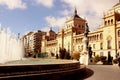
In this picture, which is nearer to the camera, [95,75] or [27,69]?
[27,69]

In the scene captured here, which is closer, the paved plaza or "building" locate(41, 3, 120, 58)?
the paved plaza

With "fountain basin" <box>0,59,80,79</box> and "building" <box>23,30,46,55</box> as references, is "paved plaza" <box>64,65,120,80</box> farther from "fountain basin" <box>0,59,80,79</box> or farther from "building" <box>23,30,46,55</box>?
"building" <box>23,30,46,55</box>

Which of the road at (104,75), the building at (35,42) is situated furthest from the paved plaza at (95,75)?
the building at (35,42)

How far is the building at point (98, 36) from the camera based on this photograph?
61.6m

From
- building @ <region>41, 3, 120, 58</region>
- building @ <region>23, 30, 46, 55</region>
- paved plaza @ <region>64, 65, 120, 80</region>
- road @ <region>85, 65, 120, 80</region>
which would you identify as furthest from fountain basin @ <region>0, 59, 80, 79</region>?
building @ <region>23, 30, 46, 55</region>

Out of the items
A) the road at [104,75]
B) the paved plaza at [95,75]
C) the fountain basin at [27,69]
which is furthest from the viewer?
the road at [104,75]

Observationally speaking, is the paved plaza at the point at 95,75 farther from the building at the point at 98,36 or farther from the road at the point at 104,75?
the building at the point at 98,36

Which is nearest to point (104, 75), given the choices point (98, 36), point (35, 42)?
point (98, 36)

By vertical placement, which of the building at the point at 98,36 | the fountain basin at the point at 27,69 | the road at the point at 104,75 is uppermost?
the building at the point at 98,36

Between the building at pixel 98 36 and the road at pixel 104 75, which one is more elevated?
the building at pixel 98 36

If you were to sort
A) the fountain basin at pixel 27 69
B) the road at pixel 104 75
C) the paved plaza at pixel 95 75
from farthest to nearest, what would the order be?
1. the road at pixel 104 75
2. the paved plaza at pixel 95 75
3. the fountain basin at pixel 27 69

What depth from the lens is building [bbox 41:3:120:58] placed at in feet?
202

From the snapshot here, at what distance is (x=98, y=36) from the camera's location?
230 ft

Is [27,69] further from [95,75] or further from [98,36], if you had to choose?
[98,36]
